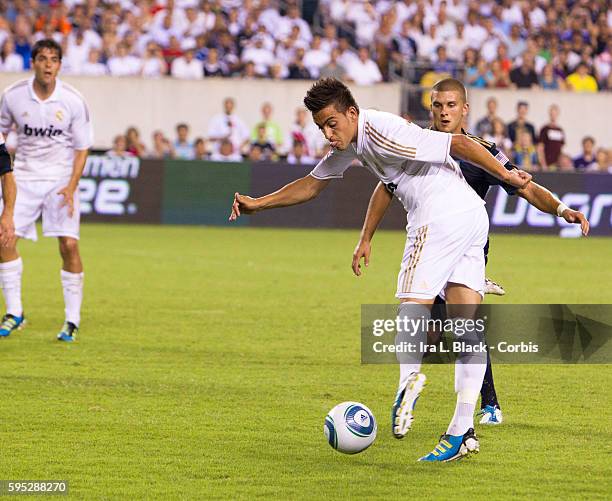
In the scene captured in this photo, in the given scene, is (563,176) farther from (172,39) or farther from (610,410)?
(610,410)

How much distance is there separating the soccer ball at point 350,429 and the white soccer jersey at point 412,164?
39.7 inches

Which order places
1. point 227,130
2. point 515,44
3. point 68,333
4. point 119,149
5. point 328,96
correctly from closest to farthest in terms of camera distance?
point 328,96, point 68,333, point 119,149, point 227,130, point 515,44

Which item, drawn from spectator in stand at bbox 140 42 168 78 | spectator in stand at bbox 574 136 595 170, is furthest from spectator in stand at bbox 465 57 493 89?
spectator in stand at bbox 140 42 168 78

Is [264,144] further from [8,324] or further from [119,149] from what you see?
[8,324]

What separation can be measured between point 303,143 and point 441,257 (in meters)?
18.0

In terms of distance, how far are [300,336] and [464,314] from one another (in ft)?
14.9

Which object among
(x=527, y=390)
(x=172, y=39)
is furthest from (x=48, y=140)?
(x=172, y=39)

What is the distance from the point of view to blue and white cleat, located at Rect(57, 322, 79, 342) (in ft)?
34.3

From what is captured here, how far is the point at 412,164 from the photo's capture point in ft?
21.1

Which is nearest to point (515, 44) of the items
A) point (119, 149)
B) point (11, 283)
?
point (119, 149)

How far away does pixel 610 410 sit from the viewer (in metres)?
7.73

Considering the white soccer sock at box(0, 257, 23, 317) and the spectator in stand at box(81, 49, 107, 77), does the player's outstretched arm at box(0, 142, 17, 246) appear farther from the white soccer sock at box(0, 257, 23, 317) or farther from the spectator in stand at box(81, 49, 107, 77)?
the spectator in stand at box(81, 49, 107, 77)

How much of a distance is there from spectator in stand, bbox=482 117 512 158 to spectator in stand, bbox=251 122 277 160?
403 centimetres

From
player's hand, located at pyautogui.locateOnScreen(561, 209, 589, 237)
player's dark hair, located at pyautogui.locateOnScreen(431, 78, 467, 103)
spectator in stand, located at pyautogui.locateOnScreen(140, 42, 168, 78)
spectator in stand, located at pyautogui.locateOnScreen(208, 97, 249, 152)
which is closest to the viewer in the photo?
player's hand, located at pyautogui.locateOnScreen(561, 209, 589, 237)
